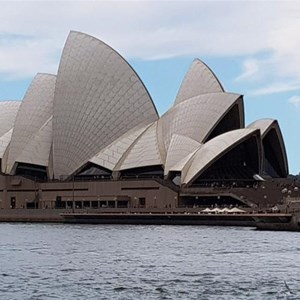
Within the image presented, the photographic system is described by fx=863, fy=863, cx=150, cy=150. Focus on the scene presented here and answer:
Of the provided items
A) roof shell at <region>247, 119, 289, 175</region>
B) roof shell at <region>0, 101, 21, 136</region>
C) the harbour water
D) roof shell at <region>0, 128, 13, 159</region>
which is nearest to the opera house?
roof shell at <region>247, 119, 289, 175</region>

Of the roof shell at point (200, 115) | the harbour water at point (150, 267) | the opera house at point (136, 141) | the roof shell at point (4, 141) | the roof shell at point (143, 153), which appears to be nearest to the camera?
the harbour water at point (150, 267)

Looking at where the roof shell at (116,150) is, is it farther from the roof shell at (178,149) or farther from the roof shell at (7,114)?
the roof shell at (7,114)

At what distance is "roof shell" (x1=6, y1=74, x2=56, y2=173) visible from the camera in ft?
268

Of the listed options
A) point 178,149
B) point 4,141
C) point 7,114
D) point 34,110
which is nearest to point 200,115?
point 178,149

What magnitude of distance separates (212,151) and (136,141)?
784 centimetres

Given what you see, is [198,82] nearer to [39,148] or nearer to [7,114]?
[39,148]

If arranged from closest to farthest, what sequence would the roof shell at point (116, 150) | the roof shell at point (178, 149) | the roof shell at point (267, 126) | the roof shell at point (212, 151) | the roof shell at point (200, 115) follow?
the roof shell at point (212, 151), the roof shell at point (178, 149), the roof shell at point (200, 115), the roof shell at point (116, 150), the roof shell at point (267, 126)

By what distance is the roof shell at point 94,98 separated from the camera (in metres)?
75.9

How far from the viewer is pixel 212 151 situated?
7144cm

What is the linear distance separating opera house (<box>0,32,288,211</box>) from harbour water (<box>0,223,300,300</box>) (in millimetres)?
23960

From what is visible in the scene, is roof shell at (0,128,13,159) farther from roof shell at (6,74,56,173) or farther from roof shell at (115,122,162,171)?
roof shell at (115,122,162,171)

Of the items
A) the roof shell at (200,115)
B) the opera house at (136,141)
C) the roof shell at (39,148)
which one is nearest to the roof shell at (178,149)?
the opera house at (136,141)

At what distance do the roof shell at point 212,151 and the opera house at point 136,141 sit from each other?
0.08m

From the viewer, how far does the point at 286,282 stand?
93.0 ft
